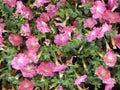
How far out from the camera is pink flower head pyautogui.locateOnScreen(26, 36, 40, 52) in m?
2.30

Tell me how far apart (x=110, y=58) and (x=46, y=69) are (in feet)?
1.25

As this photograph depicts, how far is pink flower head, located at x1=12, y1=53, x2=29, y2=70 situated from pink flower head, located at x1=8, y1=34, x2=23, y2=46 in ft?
0.32


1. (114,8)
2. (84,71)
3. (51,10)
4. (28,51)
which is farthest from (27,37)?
(114,8)

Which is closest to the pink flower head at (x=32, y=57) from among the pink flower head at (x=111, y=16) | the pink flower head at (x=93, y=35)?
the pink flower head at (x=93, y=35)

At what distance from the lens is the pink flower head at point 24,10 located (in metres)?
2.38

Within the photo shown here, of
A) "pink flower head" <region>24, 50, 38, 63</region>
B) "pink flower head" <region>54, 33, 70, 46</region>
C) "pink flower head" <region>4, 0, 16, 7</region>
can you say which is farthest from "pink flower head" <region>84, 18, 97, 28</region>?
"pink flower head" <region>4, 0, 16, 7</region>

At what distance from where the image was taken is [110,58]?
2.22m

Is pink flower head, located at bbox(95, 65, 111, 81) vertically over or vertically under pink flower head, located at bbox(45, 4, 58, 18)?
under

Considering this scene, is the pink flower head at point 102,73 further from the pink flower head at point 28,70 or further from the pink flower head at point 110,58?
the pink flower head at point 28,70

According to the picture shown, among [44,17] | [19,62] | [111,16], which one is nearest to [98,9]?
[111,16]

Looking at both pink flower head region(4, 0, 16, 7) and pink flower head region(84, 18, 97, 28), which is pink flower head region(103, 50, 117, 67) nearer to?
pink flower head region(84, 18, 97, 28)

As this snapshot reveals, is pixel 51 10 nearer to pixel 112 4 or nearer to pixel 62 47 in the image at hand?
pixel 62 47

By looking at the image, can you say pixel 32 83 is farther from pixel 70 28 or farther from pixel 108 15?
pixel 108 15

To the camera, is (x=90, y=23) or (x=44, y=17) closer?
(x=90, y=23)
